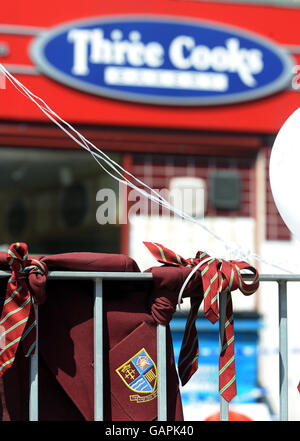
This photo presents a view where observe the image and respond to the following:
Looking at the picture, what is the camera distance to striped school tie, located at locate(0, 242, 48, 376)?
2201 mm

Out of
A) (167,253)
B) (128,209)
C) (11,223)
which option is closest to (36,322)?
(167,253)

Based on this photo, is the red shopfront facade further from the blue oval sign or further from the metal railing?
the metal railing

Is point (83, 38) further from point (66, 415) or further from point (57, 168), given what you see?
point (66, 415)

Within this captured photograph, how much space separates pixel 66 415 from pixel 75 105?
5.07m

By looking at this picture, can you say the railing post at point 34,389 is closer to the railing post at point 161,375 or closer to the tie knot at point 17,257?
the tie knot at point 17,257

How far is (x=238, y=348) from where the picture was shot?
7.19m

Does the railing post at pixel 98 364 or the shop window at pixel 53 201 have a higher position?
the shop window at pixel 53 201

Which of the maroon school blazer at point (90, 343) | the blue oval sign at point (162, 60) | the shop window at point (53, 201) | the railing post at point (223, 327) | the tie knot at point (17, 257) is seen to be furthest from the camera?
the shop window at point (53, 201)

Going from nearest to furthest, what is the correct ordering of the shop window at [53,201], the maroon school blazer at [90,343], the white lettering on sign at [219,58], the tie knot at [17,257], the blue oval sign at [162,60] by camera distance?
the tie knot at [17,257] → the maroon school blazer at [90,343] → the blue oval sign at [162,60] → the white lettering on sign at [219,58] → the shop window at [53,201]

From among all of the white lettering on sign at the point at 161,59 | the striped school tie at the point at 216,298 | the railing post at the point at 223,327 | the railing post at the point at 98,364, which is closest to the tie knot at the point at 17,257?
the railing post at the point at 98,364

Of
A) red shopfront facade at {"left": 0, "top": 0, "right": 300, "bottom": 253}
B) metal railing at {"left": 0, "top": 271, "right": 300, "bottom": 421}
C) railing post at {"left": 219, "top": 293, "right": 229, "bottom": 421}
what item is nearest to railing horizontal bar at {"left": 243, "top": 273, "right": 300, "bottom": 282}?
metal railing at {"left": 0, "top": 271, "right": 300, "bottom": 421}

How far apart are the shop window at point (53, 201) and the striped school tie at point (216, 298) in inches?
195

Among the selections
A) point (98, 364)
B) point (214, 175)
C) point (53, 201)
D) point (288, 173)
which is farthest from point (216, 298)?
point (53, 201)

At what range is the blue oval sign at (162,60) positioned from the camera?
700 cm
